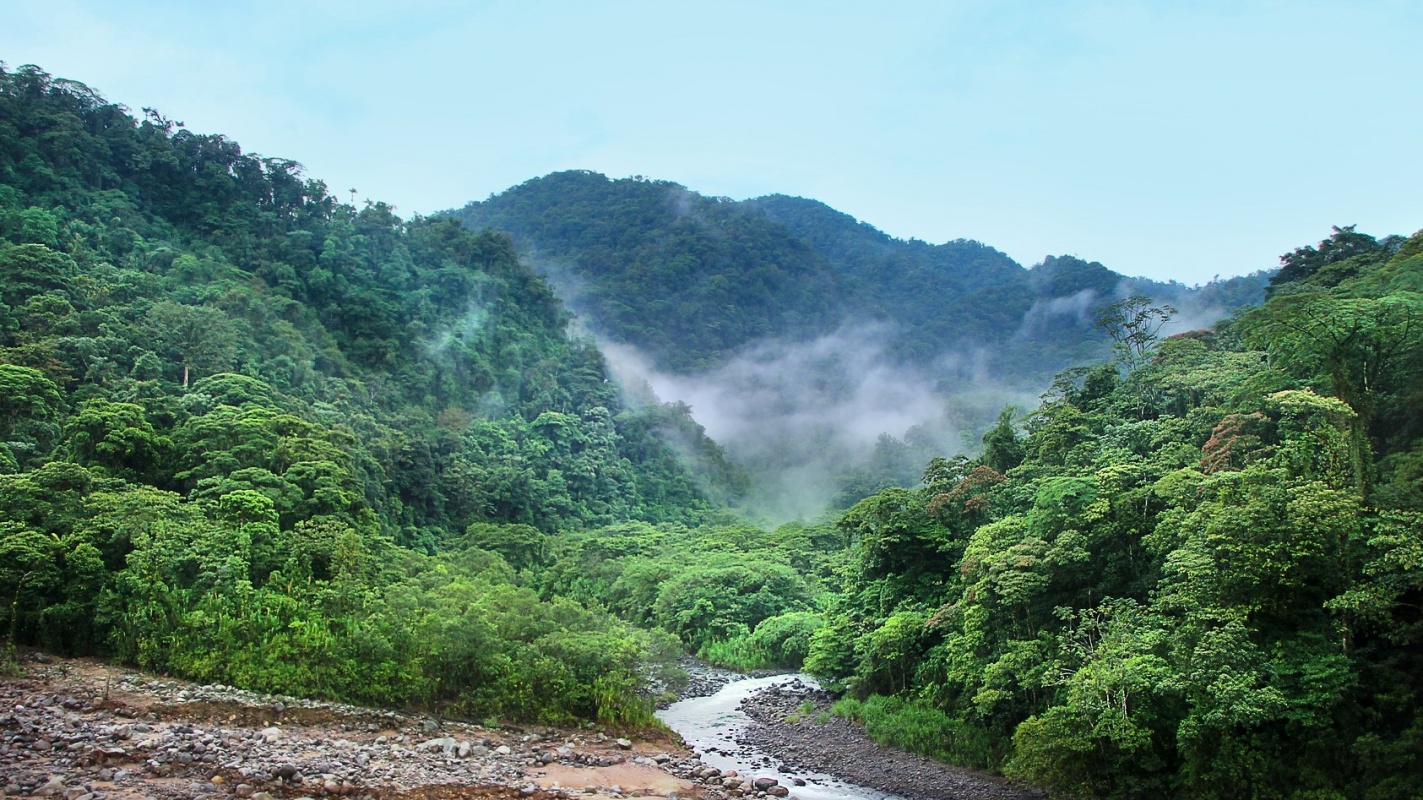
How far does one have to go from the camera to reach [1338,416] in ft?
65.8

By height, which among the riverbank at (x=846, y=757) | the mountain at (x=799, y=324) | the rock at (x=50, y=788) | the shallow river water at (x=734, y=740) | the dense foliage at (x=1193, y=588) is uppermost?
the mountain at (x=799, y=324)

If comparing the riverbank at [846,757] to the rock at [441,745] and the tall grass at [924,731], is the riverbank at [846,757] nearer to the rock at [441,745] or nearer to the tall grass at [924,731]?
the tall grass at [924,731]

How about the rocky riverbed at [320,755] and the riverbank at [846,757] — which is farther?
the riverbank at [846,757]

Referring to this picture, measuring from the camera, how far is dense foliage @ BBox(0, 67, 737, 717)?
25094mm

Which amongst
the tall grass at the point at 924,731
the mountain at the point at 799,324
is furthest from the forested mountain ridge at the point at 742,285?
the tall grass at the point at 924,731

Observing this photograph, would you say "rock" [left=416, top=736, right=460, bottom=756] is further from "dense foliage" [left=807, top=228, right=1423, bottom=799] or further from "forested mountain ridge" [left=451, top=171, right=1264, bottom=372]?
"forested mountain ridge" [left=451, top=171, right=1264, bottom=372]

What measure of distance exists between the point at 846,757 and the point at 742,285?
12647 centimetres

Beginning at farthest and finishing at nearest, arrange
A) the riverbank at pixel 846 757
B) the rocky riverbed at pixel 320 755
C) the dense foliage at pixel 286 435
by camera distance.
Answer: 1. the dense foliage at pixel 286 435
2. the riverbank at pixel 846 757
3. the rocky riverbed at pixel 320 755

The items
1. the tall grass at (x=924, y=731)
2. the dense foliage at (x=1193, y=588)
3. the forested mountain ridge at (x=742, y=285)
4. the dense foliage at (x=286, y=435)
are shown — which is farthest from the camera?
the forested mountain ridge at (x=742, y=285)

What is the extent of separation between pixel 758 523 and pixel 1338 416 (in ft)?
205

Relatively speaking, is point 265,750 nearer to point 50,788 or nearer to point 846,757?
point 50,788

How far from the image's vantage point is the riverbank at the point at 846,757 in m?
21.7

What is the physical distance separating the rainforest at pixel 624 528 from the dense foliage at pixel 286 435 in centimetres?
16

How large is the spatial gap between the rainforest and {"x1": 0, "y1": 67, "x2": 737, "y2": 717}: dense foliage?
0.16 m
